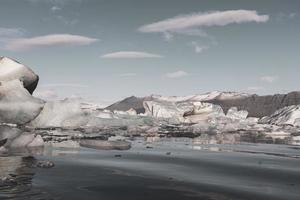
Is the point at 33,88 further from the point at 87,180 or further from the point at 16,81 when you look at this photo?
the point at 87,180

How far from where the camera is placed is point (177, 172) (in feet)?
43.8

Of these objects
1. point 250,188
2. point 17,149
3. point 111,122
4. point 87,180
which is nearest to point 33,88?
point 17,149

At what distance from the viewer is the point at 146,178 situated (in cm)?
1185

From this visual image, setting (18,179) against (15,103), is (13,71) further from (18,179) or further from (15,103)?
(18,179)

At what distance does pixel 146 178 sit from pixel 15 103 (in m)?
18.5

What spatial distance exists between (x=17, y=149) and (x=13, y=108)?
10111 mm

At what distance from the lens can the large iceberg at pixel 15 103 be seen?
2788 centimetres

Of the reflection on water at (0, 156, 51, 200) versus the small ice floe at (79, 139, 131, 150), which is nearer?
the reflection on water at (0, 156, 51, 200)

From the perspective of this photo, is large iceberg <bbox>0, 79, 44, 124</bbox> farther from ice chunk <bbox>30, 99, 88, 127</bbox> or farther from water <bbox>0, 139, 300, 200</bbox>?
water <bbox>0, 139, 300, 200</bbox>

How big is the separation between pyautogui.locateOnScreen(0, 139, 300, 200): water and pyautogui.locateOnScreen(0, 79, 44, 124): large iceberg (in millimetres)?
11852

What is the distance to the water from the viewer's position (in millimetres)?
9586

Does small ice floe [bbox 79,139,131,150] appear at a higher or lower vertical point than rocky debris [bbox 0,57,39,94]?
lower

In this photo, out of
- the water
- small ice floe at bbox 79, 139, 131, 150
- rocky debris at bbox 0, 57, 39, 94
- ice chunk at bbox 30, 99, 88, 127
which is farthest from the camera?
ice chunk at bbox 30, 99, 88, 127

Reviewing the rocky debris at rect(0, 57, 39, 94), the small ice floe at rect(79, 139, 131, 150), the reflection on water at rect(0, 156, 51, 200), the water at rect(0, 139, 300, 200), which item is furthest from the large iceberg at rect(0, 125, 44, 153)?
the rocky debris at rect(0, 57, 39, 94)
